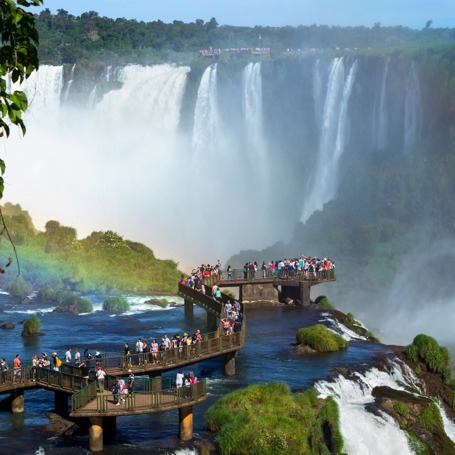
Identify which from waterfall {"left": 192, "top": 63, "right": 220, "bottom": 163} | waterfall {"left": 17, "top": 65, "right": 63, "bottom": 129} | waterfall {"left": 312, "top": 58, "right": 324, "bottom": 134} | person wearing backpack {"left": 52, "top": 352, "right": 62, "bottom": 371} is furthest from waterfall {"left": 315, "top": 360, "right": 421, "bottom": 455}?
waterfall {"left": 17, "top": 65, "right": 63, "bottom": 129}

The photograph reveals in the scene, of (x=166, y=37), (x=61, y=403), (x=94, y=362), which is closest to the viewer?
(x=61, y=403)

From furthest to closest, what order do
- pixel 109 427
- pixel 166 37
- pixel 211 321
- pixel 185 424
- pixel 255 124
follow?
pixel 166 37 → pixel 255 124 → pixel 211 321 → pixel 109 427 → pixel 185 424

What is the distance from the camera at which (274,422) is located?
33.0 metres

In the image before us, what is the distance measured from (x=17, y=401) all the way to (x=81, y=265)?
3799cm

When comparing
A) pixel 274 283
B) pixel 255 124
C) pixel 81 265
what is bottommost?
pixel 274 283

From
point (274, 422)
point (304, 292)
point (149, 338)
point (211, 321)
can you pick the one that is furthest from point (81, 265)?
point (274, 422)

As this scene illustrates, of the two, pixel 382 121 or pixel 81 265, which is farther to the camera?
pixel 382 121

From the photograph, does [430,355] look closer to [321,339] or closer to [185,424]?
[321,339]

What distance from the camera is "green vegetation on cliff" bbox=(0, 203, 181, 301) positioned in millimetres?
70000

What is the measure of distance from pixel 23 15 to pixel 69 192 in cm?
8846

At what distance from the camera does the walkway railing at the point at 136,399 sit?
1235 inches

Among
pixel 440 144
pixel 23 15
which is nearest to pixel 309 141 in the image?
pixel 440 144

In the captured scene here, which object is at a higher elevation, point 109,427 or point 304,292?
point 304,292

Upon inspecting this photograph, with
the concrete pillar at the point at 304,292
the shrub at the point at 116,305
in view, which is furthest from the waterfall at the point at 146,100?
the concrete pillar at the point at 304,292
